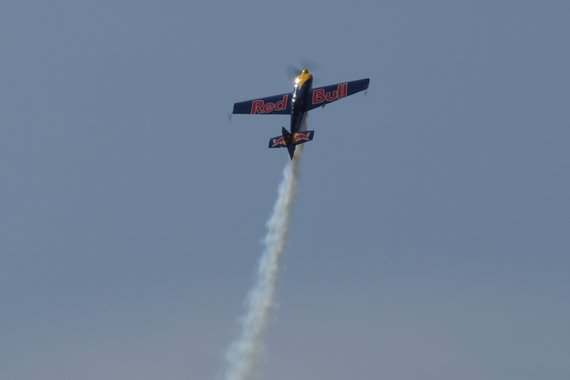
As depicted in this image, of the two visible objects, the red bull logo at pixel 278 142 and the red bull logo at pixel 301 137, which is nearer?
the red bull logo at pixel 301 137

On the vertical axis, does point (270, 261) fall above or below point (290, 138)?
below

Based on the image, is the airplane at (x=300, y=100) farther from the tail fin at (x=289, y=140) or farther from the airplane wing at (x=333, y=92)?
the tail fin at (x=289, y=140)

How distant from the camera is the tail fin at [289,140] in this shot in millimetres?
90000

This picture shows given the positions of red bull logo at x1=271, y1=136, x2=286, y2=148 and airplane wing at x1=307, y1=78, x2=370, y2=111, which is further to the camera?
airplane wing at x1=307, y1=78, x2=370, y2=111

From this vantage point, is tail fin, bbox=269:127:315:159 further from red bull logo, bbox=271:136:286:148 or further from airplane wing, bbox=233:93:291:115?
airplane wing, bbox=233:93:291:115

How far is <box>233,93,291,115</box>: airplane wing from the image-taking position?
96.4m

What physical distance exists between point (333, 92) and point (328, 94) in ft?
1.63

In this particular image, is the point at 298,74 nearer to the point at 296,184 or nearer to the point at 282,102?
the point at 282,102

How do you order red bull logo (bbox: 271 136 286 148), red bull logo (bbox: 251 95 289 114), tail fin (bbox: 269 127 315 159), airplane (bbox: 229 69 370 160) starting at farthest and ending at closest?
red bull logo (bbox: 251 95 289 114) < airplane (bbox: 229 69 370 160) < red bull logo (bbox: 271 136 286 148) < tail fin (bbox: 269 127 315 159)

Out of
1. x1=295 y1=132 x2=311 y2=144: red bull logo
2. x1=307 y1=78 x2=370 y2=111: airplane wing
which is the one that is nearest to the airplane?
x1=307 y1=78 x2=370 y2=111: airplane wing

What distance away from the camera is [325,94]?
96500 mm

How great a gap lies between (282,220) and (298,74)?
12531mm

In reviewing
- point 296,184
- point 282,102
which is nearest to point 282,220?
point 296,184

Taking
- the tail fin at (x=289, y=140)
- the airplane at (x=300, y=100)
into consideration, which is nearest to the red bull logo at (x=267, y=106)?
the airplane at (x=300, y=100)
